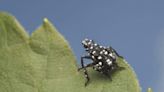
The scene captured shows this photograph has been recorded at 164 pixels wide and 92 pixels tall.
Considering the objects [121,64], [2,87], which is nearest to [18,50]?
[2,87]

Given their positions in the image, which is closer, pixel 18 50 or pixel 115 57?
pixel 18 50

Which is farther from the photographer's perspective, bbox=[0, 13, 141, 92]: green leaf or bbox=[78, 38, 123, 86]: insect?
bbox=[78, 38, 123, 86]: insect

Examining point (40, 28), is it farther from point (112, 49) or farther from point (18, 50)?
point (112, 49)

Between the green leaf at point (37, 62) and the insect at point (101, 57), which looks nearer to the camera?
the green leaf at point (37, 62)
